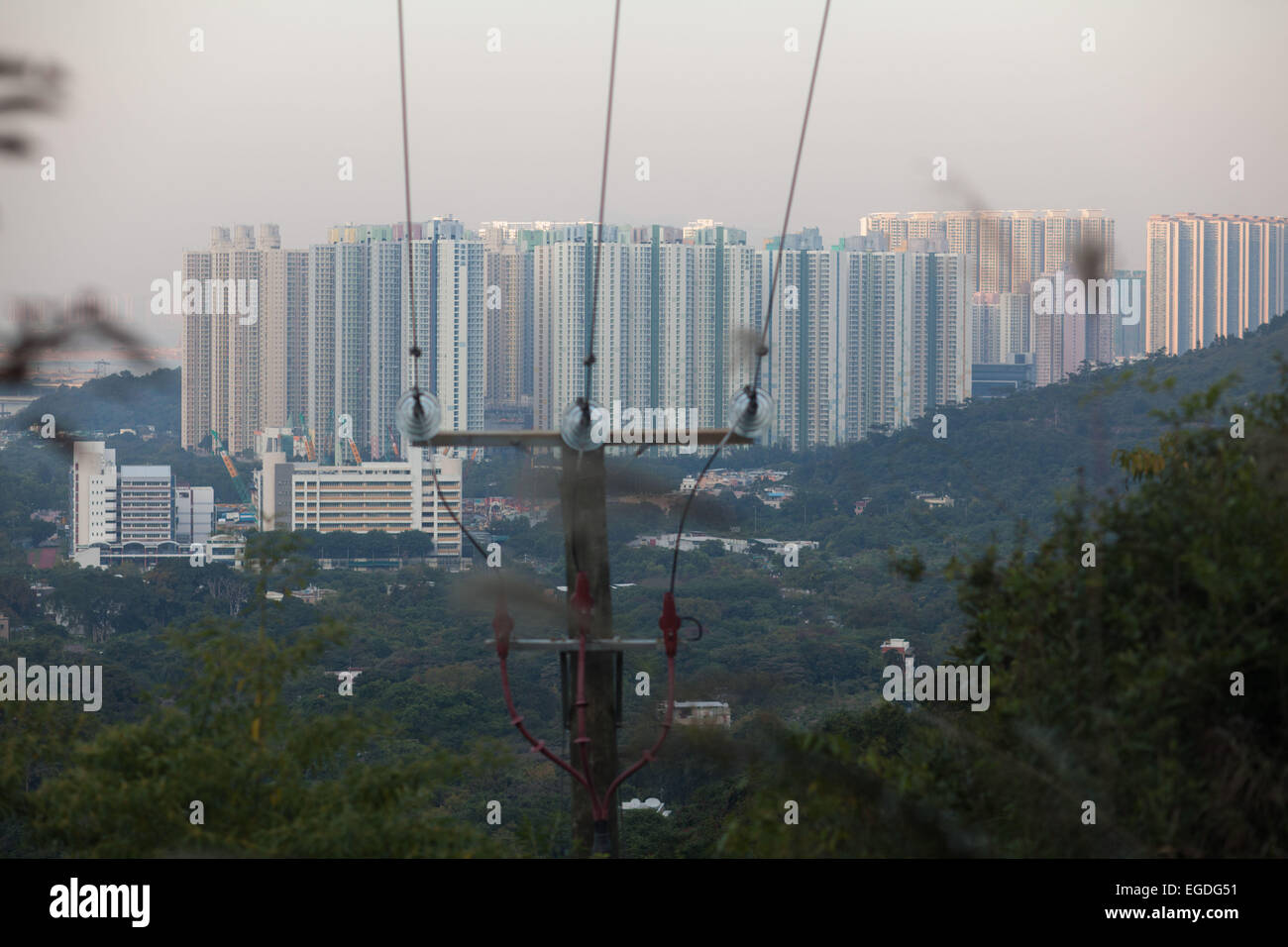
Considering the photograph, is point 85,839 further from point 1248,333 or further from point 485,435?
point 1248,333

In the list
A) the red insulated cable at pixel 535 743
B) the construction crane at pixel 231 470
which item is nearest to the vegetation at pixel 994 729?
the red insulated cable at pixel 535 743

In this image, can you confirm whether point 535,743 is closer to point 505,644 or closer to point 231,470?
point 505,644

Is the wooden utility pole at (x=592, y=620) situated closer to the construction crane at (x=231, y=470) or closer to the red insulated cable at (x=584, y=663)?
the red insulated cable at (x=584, y=663)

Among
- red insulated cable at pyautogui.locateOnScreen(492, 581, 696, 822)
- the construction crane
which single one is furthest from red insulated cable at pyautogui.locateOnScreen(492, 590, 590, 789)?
the construction crane

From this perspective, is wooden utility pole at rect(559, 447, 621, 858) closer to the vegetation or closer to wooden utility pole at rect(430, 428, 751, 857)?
wooden utility pole at rect(430, 428, 751, 857)

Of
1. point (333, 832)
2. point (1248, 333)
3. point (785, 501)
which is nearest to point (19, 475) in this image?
point (785, 501)

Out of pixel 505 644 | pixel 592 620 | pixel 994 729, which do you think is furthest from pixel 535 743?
pixel 994 729
